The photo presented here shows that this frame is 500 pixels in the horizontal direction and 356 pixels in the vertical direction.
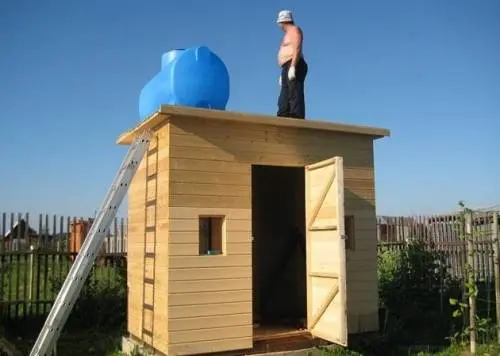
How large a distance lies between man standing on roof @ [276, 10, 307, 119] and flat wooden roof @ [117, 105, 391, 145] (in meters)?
0.45

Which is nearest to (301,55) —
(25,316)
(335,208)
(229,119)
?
(229,119)

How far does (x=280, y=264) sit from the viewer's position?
995cm

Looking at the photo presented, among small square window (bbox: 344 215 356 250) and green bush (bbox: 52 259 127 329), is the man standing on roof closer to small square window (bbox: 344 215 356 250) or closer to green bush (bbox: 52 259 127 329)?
small square window (bbox: 344 215 356 250)

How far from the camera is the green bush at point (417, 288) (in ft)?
32.0

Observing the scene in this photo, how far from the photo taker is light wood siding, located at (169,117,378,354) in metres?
6.42

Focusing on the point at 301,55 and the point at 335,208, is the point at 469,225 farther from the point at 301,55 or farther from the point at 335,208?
the point at 301,55

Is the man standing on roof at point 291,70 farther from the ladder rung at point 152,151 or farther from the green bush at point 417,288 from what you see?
the green bush at point 417,288

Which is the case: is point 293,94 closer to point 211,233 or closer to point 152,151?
point 152,151

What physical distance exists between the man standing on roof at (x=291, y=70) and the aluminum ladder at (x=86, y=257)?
7.16 feet

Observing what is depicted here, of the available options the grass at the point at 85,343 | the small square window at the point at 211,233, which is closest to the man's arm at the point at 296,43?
the small square window at the point at 211,233

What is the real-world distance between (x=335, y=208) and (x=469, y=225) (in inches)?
79.5

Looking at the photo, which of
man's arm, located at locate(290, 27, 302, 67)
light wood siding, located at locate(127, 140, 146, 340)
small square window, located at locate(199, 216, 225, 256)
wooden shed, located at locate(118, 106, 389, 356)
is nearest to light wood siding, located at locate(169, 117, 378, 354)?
wooden shed, located at locate(118, 106, 389, 356)

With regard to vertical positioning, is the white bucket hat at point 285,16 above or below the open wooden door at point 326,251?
above

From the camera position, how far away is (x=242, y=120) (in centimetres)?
689
